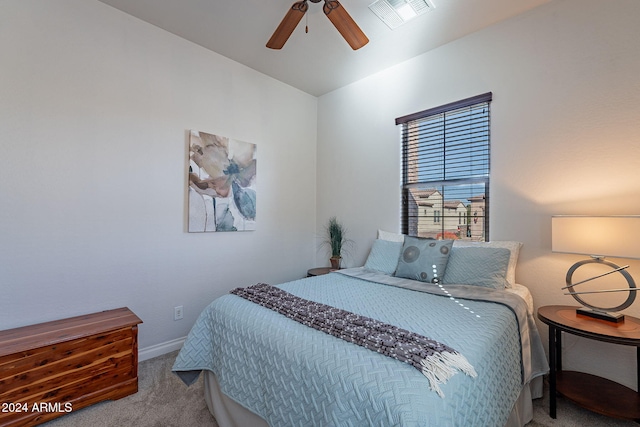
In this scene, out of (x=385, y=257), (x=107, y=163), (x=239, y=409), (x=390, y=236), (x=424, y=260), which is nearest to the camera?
(x=239, y=409)

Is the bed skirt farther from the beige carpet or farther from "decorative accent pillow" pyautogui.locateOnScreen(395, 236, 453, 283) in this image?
"decorative accent pillow" pyautogui.locateOnScreen(395, 236, 453, 283)

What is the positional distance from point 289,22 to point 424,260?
6.88ft

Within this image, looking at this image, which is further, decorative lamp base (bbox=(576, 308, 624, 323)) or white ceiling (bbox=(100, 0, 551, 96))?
white ceiling (bbox=(100, 0, 551, 96))

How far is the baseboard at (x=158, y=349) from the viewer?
8.19 feet

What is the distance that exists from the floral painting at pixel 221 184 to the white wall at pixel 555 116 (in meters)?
1.94

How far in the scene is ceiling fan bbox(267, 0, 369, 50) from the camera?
187cm

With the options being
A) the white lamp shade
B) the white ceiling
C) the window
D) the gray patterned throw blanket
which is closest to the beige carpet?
the gray patterned throw blanket

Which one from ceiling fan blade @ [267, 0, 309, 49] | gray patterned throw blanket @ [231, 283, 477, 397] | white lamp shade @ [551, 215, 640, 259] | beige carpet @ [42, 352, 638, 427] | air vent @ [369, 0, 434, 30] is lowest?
beige carpet @ [42, 352, 638, 427]

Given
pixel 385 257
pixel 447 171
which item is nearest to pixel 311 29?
pixel 447 171

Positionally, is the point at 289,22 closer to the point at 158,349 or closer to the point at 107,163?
the point at 107,163

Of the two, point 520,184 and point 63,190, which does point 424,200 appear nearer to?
point 520,184

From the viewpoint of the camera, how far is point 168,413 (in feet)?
6.03

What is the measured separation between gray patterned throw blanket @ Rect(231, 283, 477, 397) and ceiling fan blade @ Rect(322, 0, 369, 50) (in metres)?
1.89

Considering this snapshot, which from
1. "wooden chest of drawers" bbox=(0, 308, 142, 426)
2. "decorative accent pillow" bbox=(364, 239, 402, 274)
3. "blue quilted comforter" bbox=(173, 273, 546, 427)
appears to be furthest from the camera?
"decorative accent pillow" bbox=(364, 239, 402, 274)
